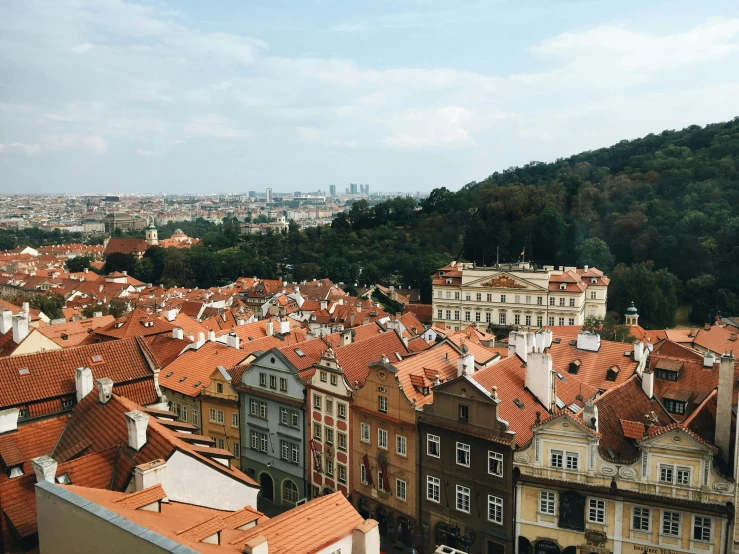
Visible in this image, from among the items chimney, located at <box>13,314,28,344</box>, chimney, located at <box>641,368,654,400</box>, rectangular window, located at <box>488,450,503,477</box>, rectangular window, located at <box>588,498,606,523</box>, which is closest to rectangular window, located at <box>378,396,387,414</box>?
rectangular window, located at <box>488,450,503,477</box>

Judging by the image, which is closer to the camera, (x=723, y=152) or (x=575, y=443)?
(x=575, y=443)

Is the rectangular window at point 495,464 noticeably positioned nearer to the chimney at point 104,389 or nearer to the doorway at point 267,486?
the doorway at point 267,486

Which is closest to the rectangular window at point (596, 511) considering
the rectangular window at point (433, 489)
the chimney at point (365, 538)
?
the rectangular window at point (433, 489)

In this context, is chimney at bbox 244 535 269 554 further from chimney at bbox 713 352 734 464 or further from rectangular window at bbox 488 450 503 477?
chimney at bbox 713 352 734 464

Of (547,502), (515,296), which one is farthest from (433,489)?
(515,296)

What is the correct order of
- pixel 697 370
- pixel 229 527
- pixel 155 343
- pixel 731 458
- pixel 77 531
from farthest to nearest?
pixel 155 343
pixel 697 370
pixel 731 458
pixel 229 527
pixel 77 531

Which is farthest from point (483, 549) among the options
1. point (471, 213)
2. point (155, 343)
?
point (471, 213)

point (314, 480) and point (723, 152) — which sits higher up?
point (723, 152)

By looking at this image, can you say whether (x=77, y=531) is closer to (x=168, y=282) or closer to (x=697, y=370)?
(x=697, y=370)
